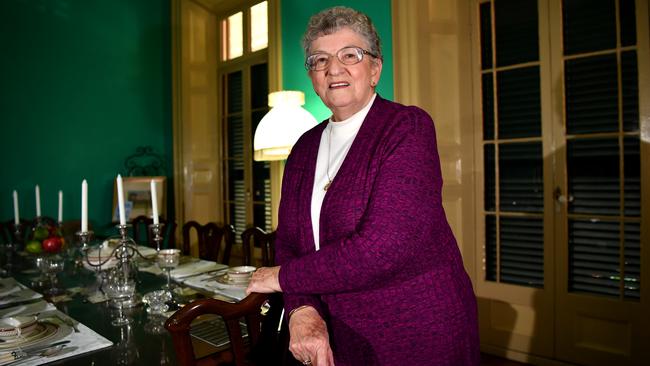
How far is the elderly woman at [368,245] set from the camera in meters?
1.00

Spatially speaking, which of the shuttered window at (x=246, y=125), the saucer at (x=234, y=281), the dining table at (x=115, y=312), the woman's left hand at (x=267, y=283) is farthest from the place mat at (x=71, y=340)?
the shuttered window at (x=246, y=125)

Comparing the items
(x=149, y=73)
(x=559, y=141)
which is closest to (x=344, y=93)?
(x=559, y=141)

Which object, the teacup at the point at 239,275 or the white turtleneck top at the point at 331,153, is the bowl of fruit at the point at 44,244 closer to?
the teacup at the point at 239,275

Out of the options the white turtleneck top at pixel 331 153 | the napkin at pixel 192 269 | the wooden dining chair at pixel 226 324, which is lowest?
the napkin at pixel 192 269

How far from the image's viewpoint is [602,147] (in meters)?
2.47

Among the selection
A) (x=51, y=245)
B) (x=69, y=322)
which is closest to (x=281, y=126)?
(x=51, y=245)

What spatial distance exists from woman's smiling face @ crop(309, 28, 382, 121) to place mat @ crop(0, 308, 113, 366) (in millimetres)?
864

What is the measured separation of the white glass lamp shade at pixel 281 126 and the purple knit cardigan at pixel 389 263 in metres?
1.67

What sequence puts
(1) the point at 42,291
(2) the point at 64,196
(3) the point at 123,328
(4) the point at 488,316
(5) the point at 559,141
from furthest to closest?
(2) the point at 64,196 < (4) the point at 488,316 < (5) the point at 559,141 < (1) the point at 42,291 < (3) the point at 123,328

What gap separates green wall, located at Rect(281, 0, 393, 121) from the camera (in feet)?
9.61

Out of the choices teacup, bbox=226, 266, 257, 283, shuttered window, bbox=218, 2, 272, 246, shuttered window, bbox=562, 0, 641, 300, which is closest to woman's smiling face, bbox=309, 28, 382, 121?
teacup, bbox=226, 266, 257, 283

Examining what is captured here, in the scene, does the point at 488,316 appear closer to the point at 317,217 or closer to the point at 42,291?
the point at 317,217

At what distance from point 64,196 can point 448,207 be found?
3306 mm

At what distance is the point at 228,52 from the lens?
4.89 meters
